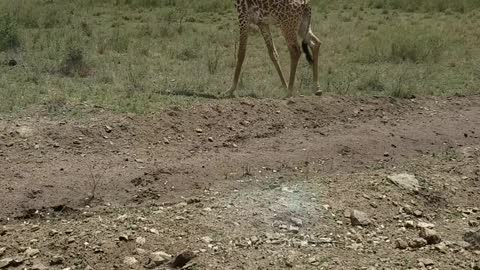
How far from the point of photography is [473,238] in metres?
5.29

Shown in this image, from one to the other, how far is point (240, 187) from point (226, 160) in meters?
0.83

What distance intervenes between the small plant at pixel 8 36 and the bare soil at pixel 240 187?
216 inches

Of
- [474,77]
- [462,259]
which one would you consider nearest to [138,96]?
[462,259]

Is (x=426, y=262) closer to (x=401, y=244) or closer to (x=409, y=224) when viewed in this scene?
(x=401, y=244)

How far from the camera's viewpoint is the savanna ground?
17.1 ft

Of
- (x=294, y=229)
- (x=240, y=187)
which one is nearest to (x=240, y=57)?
(x=240, y=187)

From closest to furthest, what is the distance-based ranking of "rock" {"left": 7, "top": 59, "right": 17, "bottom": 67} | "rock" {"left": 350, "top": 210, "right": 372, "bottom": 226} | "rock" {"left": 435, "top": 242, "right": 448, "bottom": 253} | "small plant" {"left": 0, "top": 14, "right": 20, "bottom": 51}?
"rock" {"left": 435, "top": 242, "right": 448, "bottom": 253} → "rock" {"left": 350, "top": 210, "right": 372, "bottom": 226} → "rock" {"left": 7, "top": 59, "right": 17, "bottom": 67} → "small plant" {"left": 0, "top": 14, "right": 20, "bottom": 51}

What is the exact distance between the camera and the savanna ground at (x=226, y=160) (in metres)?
5.22

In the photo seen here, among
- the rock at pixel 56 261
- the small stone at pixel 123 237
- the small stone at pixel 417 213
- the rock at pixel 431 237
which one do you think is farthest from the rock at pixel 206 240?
the small stone at pixel 417 213

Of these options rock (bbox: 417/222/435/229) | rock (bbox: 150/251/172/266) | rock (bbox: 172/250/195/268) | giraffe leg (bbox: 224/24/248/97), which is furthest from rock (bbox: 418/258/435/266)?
giraffe leg (bbox: 224/24/248/97)

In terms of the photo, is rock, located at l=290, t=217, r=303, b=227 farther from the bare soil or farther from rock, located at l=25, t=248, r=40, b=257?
rock, located at l=25, t=248, r=40, b=257

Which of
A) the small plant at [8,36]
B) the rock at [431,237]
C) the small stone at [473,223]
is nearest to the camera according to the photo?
the rock at [431,237]

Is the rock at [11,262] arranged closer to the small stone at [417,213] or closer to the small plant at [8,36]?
the small stone at [417,213]

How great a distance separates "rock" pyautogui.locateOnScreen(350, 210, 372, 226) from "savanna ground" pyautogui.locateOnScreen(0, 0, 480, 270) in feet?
0.20
